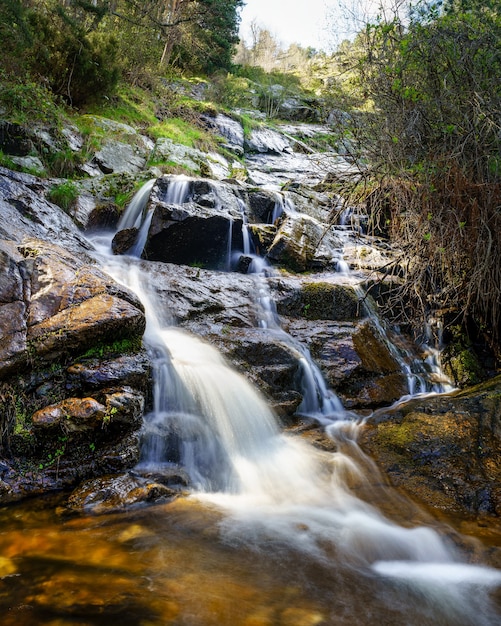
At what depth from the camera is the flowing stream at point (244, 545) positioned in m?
1.95

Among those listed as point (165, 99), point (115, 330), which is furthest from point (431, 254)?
point (165, 99)

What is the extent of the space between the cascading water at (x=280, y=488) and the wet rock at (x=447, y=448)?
373mm

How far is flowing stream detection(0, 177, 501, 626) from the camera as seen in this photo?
1954mm

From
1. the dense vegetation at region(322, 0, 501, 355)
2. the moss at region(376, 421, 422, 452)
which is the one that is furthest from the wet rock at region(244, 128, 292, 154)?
the moss at region(376, 421, 422, 452)

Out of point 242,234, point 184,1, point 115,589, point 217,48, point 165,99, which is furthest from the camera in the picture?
point 217,48

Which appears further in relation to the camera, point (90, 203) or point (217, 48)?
point (217, 48)

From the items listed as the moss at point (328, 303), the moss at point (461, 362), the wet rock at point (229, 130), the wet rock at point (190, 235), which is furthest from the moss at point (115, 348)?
the wet rock at point (229, 130)

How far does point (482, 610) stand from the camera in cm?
220

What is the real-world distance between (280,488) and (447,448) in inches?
68.5

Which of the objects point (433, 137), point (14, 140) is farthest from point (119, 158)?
point (433, 137)

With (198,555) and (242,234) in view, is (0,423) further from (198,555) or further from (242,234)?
(242,234)

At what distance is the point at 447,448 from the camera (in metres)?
4.06

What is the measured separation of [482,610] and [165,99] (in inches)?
721

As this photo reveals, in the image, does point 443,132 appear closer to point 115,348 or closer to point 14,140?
point 115,348
